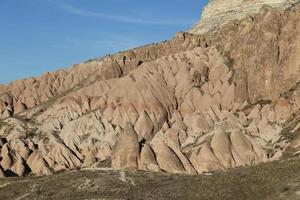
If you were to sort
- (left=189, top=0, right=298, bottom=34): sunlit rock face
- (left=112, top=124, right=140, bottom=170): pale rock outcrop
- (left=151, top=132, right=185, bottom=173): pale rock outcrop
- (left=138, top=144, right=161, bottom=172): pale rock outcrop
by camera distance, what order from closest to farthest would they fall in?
(left=138, top=144, right=161, bottom=172): pale rock outcrop → (left=151, top=132, right=185, bottom=173): pale rock outcrop → (left=112, top=124, right=140, bottom=170): pale rock outcrop → (left=189, top=0, right=298, bottom=34): sunlit rock face

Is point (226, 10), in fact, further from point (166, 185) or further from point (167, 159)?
point (166, 185)

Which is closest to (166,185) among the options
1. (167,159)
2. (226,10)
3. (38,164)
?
(167,159)

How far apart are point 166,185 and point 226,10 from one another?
371ft

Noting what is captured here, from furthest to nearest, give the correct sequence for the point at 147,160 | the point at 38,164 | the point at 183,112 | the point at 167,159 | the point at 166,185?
the point at 183,112 < the point at 38,164 < the point at 167,159 < the point at 147,160 < the point at 166,185

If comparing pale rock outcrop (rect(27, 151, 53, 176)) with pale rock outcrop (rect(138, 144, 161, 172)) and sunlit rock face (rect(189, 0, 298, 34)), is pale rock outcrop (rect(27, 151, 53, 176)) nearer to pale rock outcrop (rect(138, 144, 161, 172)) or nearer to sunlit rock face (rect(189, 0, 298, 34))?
pale rock outcrop (rect(138, 144, 161, 172))

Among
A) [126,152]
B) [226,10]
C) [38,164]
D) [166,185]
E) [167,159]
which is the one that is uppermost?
[226,10]

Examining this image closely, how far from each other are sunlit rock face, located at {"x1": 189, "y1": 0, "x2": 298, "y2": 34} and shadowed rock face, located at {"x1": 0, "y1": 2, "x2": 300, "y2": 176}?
44.9 feet

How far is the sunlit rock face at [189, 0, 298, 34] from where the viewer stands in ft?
506

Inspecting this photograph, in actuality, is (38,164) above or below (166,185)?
below

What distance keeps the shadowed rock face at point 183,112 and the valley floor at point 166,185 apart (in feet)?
64.4

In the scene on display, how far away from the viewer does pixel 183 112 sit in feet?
402

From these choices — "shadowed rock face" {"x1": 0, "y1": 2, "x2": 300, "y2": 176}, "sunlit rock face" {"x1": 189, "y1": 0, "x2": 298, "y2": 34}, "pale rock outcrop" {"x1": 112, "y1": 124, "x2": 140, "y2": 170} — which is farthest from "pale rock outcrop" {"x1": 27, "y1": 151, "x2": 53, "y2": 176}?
"sunlit rock face" {"x1": 189, "y1": 0, "x2": 298, "y2": 34}

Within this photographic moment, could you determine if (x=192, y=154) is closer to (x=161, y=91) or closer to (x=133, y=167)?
(x=133, y=167)

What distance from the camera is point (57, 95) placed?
150 m
